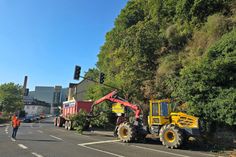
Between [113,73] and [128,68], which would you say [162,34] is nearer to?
[128,68]

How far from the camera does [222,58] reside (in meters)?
16.4

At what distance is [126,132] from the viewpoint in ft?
53.5

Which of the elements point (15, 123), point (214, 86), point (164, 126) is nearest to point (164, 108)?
point (164, 126)

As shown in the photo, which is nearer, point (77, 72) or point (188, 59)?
point (77, 72)

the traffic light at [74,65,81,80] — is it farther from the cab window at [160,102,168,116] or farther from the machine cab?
the cab window at [160,102,168,116]

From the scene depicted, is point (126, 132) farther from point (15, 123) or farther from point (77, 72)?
point (77, 72)

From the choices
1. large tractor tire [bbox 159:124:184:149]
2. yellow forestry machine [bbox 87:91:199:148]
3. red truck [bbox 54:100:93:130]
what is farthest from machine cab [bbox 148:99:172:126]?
red truck [bbox 54:100:93:130]

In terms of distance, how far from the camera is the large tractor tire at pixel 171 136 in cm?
1340

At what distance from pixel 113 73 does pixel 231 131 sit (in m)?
27.9

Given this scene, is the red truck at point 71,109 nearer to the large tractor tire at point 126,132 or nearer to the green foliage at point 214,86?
the large tractor tire at point 126,132

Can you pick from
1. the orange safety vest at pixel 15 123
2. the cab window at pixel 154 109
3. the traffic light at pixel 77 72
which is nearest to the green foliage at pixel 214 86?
the cab window at pixel 154 109

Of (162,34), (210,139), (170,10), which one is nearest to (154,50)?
(162,34)

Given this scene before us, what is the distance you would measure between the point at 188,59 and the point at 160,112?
9.35 m

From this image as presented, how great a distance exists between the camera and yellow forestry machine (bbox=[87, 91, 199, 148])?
13.8 m
